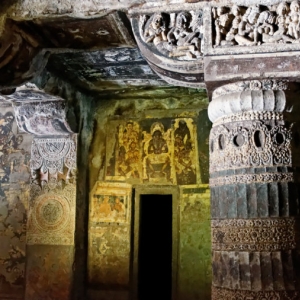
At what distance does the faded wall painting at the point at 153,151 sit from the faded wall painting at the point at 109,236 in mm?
216

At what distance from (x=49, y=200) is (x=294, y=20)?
11.8 ft

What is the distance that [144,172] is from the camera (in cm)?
540

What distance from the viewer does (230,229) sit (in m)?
2.51

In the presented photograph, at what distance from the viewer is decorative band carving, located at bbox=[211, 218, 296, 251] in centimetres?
242

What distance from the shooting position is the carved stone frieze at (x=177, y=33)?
2699 millimetres

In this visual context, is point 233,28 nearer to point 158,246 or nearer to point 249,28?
point 249,28

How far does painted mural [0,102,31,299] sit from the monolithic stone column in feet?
11.0

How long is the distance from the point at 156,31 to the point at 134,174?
2.88m

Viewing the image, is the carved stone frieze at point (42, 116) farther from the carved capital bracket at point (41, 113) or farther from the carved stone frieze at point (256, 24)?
the carved stone frieze at point (256, 24)

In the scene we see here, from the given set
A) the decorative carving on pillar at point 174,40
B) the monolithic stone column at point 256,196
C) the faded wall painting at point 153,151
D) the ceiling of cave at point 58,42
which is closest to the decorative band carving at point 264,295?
the monolithic stone column at point 256,196

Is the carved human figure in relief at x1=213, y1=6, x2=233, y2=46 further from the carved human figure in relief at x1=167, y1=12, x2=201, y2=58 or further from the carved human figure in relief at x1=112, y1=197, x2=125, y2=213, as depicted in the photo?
the carved human figure in relief at x1=112, y1=197, x2=125, y2=213

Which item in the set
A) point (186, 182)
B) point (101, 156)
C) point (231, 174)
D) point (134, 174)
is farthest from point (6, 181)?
point (231, 174)

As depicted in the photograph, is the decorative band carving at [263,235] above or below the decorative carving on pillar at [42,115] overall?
below

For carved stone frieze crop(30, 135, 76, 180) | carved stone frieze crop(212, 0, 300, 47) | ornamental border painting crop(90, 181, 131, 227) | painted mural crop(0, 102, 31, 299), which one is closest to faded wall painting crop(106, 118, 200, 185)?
ornamental border painting crop(90, 181, 131, 227)
